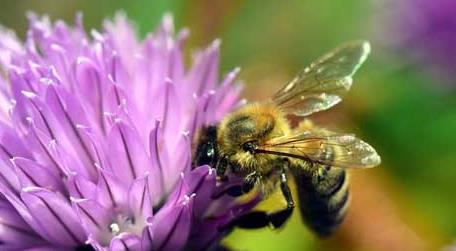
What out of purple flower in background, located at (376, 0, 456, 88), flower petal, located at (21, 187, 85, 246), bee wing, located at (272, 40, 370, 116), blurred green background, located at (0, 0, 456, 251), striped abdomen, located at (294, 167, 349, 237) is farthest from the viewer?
purple flower in background, located at (376, 0, 456, 88)

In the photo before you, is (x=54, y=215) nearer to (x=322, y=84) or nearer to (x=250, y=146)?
(x=250, y=146)

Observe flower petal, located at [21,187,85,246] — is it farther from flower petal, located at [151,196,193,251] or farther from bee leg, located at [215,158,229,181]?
bee leg, located at [215,158,229,181]

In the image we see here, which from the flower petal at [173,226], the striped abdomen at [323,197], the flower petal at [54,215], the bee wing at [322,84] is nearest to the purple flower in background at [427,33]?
the bee wing at [322,84]

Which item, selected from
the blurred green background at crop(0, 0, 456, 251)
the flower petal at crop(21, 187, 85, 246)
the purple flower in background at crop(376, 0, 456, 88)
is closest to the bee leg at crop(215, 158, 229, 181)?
the flower petal at crop(21, 187, 85, 246)

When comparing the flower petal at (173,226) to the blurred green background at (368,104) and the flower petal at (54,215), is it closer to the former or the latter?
the flower petal at (54,215)

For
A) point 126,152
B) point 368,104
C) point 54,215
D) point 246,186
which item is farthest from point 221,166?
point 368,104

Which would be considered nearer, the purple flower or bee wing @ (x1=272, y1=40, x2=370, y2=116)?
the purple flower
